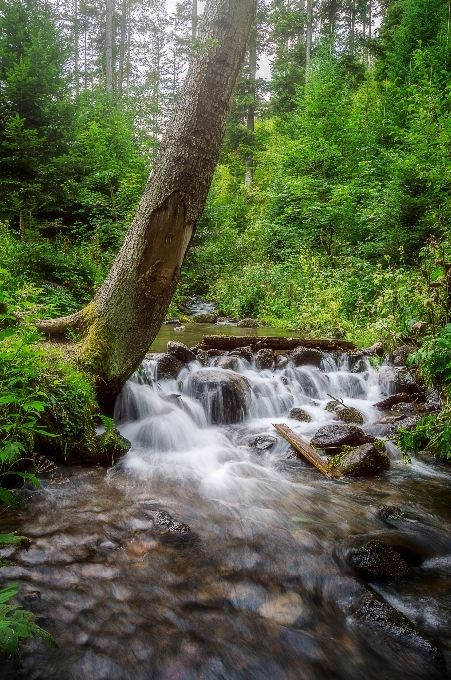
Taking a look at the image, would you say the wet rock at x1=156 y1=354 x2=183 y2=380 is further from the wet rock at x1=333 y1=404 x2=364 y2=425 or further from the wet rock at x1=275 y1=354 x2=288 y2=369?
the wet rock at x1=333 y1=404 x2=364 y2=425

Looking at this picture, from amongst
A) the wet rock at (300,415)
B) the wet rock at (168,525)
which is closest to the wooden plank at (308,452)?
the wet rock at (300,415)

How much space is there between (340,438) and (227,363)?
323 centimetres

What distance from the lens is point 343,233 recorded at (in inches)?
621

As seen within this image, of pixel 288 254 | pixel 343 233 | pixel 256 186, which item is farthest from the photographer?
pixel 256 186

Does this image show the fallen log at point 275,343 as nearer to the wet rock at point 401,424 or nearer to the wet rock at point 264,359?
the wet rock at point 264,359

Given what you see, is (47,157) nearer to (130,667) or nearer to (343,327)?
(343,327)

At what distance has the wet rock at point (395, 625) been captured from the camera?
2174 mm

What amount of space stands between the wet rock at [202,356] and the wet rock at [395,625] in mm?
5525

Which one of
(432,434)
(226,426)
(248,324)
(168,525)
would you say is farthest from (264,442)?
(248,324)

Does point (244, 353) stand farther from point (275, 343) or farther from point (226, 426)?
point (226, 426)

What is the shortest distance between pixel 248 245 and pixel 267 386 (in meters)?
13.3

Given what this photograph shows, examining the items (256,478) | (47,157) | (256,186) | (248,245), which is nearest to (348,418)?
(256,478)

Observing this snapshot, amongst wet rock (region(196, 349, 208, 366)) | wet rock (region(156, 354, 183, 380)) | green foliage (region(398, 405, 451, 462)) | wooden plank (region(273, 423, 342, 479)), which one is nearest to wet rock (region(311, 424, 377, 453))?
wooden plank (region(273, 423, 342, 479))

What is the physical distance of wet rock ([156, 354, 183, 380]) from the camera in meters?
6.93
